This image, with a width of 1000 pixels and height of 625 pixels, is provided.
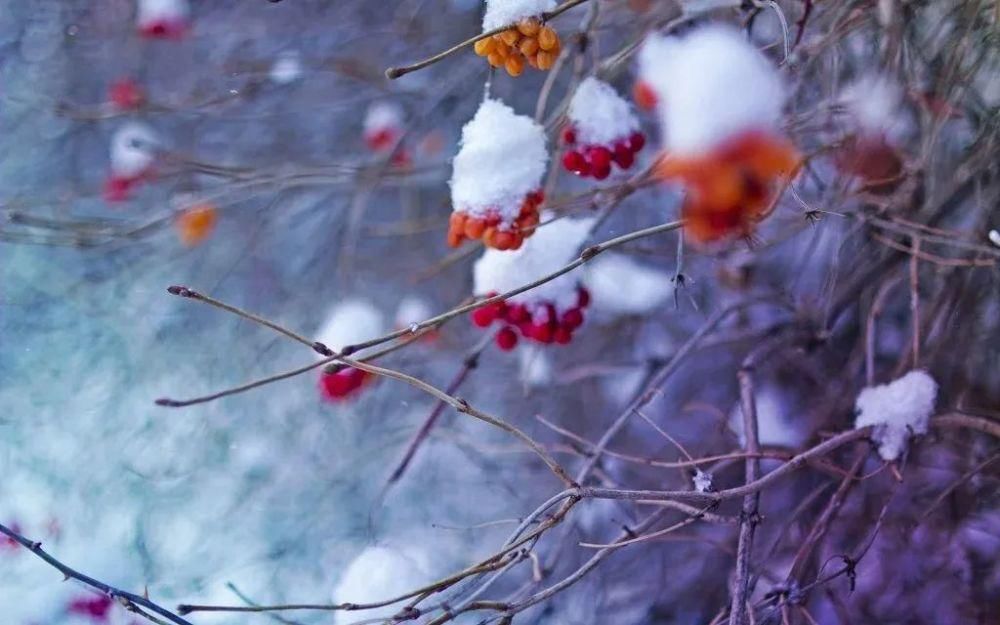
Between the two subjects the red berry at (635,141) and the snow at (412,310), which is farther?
the snow at (412,310)

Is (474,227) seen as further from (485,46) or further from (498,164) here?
(485,46)

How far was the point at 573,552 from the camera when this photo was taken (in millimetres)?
1777

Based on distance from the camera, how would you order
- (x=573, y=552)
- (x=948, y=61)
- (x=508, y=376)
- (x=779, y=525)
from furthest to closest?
(x=508, y=376)
(x=573, y=552)
(x=779, y=525)
(x=948, y=61)

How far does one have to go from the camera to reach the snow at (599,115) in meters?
1.05

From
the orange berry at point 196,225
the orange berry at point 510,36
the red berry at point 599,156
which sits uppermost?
the orange berry at point 196,225

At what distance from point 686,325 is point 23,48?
1712 mm

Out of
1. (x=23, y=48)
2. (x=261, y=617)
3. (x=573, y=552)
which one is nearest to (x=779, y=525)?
(x=573, y=552)

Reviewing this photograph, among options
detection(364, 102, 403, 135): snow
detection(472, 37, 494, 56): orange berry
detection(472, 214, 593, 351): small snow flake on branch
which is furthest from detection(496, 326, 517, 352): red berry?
detection(364, 102, 403, 135): snow

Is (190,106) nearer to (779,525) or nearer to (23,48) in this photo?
(23,48)

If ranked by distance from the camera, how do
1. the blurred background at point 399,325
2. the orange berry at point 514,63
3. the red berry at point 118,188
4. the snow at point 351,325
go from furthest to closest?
1. the red berry at point 118,188
2. the snow at point 351,325
3. the blurred background at point 399,325
4. the orange berry at point 514,63

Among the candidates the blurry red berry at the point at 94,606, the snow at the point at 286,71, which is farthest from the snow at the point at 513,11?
the snow at the point at 286,71

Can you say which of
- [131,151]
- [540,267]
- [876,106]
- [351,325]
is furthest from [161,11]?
[876,106]

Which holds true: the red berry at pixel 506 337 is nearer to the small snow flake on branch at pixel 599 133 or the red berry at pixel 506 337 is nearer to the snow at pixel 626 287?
the small snow flake on branch at pixel 599 133

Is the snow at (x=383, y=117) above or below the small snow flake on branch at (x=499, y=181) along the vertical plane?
above
